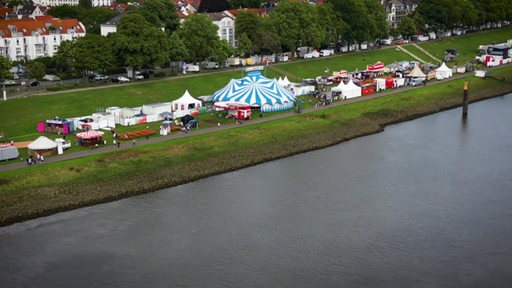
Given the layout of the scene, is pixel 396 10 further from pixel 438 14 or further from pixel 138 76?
pixel 138 76

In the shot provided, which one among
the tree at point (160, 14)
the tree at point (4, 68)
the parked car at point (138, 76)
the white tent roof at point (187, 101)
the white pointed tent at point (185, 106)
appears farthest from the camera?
the tree at point (160, 14)

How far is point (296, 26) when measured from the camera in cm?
10794

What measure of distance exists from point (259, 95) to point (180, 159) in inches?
800

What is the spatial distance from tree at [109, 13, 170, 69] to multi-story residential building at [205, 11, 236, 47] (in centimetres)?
2614

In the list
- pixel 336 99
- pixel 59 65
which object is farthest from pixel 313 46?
pixel 59 65

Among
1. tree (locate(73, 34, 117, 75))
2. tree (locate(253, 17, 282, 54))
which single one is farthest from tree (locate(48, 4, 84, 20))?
tree (locate(73, 34, 117, 75))

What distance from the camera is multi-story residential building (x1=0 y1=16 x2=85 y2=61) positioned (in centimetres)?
10369

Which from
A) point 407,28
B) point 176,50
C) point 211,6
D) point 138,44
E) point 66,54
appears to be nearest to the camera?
point 138,44

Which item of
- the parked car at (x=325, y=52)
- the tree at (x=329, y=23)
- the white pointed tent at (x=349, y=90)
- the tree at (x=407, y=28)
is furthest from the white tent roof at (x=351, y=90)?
the tree at (x=407, y=28)

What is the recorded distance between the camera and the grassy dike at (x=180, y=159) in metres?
49.0

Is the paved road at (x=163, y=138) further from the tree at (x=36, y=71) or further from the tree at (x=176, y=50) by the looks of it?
the tree at (x=36, y=71)

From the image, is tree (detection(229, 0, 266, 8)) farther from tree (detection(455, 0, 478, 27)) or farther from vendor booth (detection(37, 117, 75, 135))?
vendor booth (detection(37, 117, 75, 135))

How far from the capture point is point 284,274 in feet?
126

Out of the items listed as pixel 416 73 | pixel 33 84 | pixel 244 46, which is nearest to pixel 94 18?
pixel 244 46
